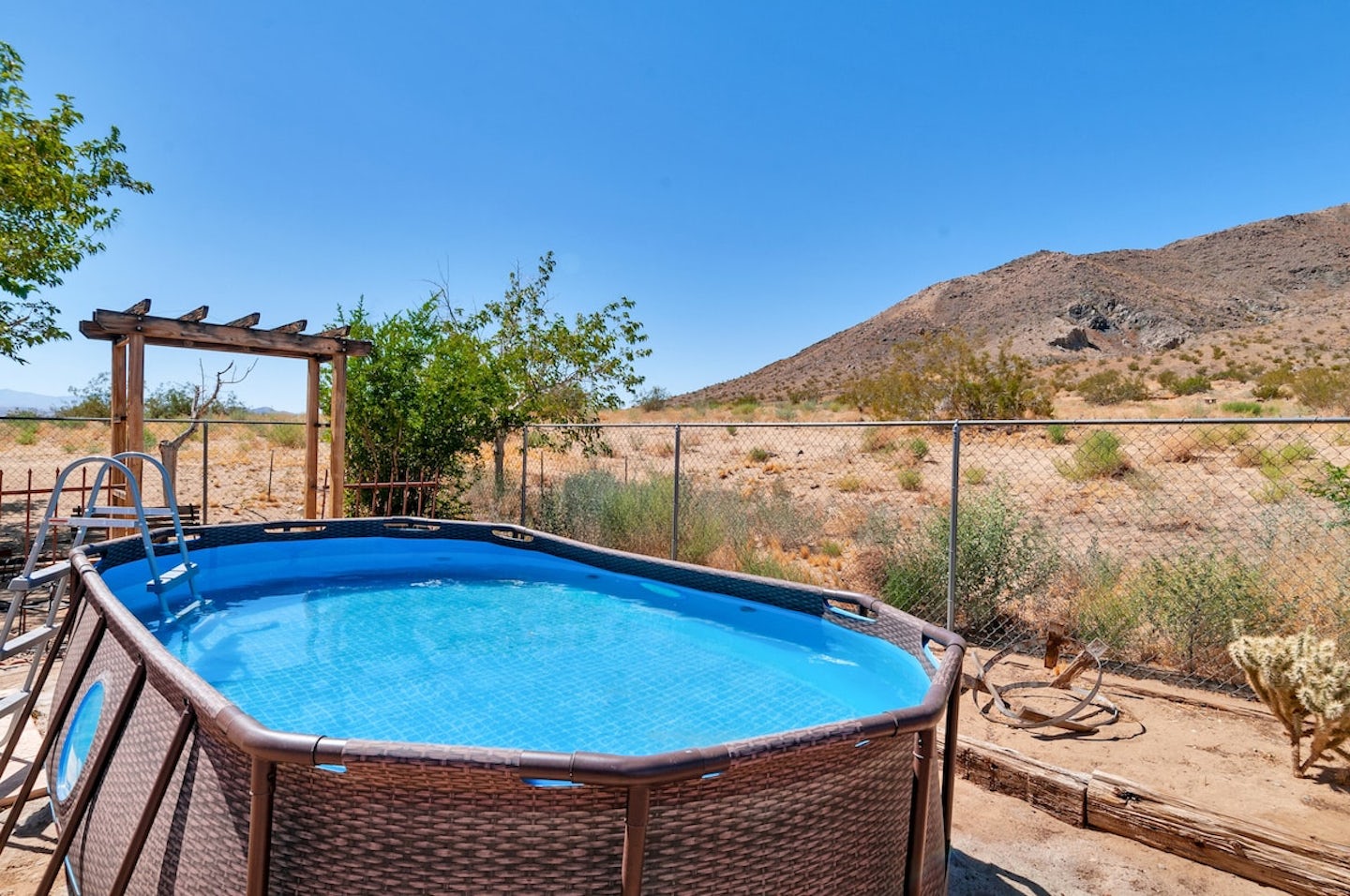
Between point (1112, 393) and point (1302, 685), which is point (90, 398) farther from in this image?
point (1112, 393)

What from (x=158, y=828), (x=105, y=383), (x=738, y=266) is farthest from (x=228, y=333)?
(x=105, y=383)

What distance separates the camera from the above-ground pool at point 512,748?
66.2 inches

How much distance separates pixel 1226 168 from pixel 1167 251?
88.1 feet

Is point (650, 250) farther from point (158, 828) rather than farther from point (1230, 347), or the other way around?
point (1230, 347)

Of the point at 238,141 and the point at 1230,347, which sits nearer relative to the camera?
the point at 238,141

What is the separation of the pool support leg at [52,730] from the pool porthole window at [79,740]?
0.08 meters

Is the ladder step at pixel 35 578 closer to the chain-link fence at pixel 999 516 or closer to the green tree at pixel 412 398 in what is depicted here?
the chain-link fence at pixel 999 516

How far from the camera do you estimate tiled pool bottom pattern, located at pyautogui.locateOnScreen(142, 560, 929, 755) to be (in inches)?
159

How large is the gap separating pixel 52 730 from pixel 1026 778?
14.1 ft

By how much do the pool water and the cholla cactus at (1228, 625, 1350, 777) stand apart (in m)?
1.77

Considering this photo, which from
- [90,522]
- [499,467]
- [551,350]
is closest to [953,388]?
[551,350]

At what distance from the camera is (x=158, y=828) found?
2.06 m

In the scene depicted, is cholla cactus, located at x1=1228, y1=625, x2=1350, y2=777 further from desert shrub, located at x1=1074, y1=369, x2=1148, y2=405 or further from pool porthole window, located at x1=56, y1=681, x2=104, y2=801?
desert shrub, located at x1=1074, y1=369, x2=1148, y2=405

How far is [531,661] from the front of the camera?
507 centimetres
